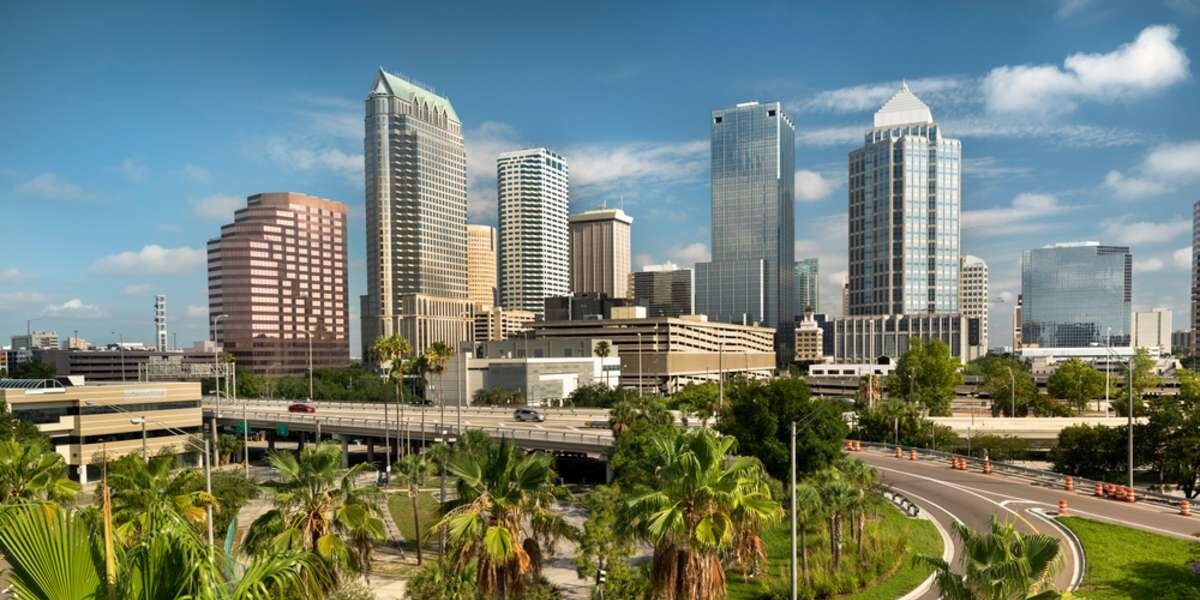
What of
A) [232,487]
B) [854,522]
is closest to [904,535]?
[854,522]

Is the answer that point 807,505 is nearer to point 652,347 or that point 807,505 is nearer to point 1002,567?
point 1002,567

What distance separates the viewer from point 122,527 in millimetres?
19031

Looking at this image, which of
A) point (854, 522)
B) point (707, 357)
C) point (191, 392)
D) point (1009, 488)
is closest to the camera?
point (854, 522)

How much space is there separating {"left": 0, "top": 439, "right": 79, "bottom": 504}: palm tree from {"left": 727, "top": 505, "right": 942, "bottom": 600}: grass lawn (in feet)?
86.3

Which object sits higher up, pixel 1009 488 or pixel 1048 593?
pixel 1048 593

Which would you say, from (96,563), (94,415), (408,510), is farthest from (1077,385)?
(94,415)

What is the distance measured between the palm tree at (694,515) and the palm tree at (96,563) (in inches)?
408

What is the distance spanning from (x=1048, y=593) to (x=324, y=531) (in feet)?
57.7

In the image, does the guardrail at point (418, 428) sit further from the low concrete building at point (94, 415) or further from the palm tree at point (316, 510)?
the palm tree at point (316, 510)

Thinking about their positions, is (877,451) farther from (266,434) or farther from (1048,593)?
(266,434)

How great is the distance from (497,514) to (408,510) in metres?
35.1

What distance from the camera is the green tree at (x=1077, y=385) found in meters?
95.6

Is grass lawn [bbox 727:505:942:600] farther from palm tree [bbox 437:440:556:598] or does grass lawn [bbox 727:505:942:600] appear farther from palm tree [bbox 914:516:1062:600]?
palm tree [bbox 437:440:556:598]

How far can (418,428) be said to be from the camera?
256 ft
